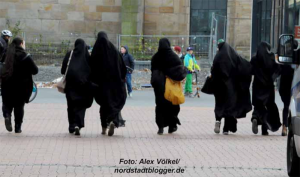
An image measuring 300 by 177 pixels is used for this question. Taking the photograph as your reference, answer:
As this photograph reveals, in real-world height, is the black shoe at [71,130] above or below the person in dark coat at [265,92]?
below

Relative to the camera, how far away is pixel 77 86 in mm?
13789

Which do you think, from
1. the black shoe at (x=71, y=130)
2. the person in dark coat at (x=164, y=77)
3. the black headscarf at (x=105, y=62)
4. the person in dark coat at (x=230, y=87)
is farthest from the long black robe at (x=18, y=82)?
the person in dark coat at (x=230, y=87)

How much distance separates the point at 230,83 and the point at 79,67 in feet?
9.15

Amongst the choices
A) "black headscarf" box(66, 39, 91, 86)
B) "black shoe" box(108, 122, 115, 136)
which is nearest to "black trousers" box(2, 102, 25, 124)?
"black headscarf" box(66, 39, 91, 86)

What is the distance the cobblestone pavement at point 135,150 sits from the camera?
10.0 meters

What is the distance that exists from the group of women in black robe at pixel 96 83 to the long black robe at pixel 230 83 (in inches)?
71.1

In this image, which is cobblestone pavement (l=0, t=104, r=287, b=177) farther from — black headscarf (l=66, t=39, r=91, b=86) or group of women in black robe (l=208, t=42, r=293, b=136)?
black headscarf (l=66, t=39, r=91, b=86)

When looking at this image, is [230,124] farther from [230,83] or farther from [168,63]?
[168,63]

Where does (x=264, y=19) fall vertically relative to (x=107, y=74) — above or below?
above

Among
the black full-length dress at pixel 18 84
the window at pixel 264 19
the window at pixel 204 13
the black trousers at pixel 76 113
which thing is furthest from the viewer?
the window at pixel 264 19

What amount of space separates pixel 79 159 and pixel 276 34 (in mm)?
22971

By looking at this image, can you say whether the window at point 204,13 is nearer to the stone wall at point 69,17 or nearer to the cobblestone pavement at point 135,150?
the stone wall at point 69,17

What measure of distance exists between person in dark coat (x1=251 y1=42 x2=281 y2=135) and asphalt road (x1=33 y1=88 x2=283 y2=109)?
22.2ft

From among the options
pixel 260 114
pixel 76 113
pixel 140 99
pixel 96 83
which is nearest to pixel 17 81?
pixel 76 113
